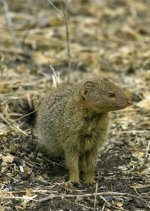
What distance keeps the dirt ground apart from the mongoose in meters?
0.19

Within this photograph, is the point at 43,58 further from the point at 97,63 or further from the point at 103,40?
the point at 103,40

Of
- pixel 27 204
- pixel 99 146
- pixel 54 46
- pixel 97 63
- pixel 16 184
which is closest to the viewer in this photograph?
pixel 27 204

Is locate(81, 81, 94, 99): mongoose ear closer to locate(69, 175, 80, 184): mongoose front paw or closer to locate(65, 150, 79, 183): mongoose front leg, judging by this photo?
locate(65, 150, 79, 183): mongoose front leg

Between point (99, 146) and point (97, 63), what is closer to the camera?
point (99, 146)

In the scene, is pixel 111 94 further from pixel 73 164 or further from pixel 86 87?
pixel 73 164

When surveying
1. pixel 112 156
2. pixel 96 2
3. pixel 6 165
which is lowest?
pixel 96 2

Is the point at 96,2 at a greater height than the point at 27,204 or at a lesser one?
lesser

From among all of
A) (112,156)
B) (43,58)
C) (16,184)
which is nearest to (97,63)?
(43,58)

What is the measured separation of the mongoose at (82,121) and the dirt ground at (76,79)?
0.62 ft

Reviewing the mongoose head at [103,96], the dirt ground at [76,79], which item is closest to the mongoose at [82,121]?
the mongoose head at [103,96]

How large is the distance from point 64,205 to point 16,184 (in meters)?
0.61

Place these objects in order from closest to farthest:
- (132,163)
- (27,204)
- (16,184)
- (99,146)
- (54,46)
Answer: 1. (27,204)
2. (16,184)
3. (99,146)
4. (132,163)
5. (54,46)

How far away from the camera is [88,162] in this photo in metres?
5.23

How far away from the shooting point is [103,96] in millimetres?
4824
